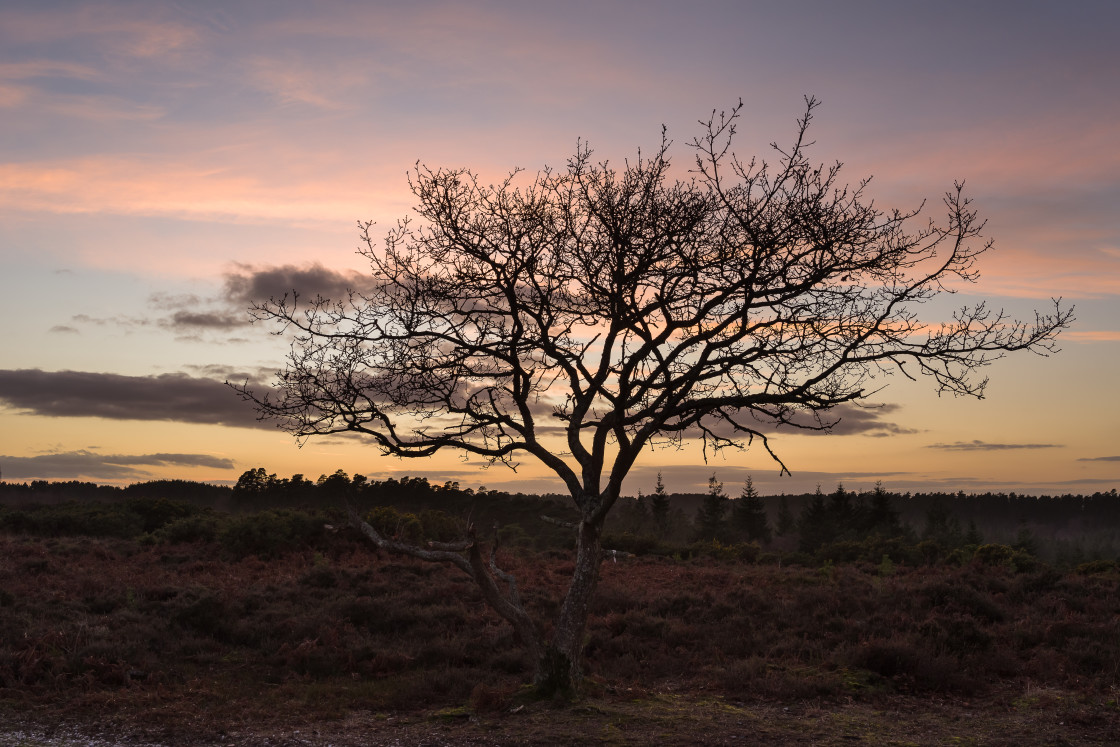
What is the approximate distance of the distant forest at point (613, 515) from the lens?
3638cm

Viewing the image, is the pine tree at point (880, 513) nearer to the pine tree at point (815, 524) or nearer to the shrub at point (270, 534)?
the pine tree at point (815, 524)

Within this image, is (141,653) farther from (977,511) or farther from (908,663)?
(977,511)

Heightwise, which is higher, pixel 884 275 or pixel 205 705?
pixel 884 275

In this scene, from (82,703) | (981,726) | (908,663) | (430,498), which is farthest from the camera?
(430,498)

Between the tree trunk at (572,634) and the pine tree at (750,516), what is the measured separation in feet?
215

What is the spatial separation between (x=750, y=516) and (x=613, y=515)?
16.3m

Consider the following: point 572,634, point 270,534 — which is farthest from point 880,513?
point 572,634

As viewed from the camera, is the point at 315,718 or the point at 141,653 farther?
the point at 141,653

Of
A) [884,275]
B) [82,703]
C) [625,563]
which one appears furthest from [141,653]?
[625,563]

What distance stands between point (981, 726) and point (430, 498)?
52875 millimetres

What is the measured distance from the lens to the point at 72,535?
35.1m

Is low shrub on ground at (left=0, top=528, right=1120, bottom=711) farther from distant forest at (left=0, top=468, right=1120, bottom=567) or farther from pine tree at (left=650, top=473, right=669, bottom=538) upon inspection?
pine tree at (left=650, top=473, right=669, bottom=538)

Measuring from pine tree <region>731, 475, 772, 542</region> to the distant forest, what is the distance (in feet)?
0.41

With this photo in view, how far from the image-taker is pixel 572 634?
44.2ft
